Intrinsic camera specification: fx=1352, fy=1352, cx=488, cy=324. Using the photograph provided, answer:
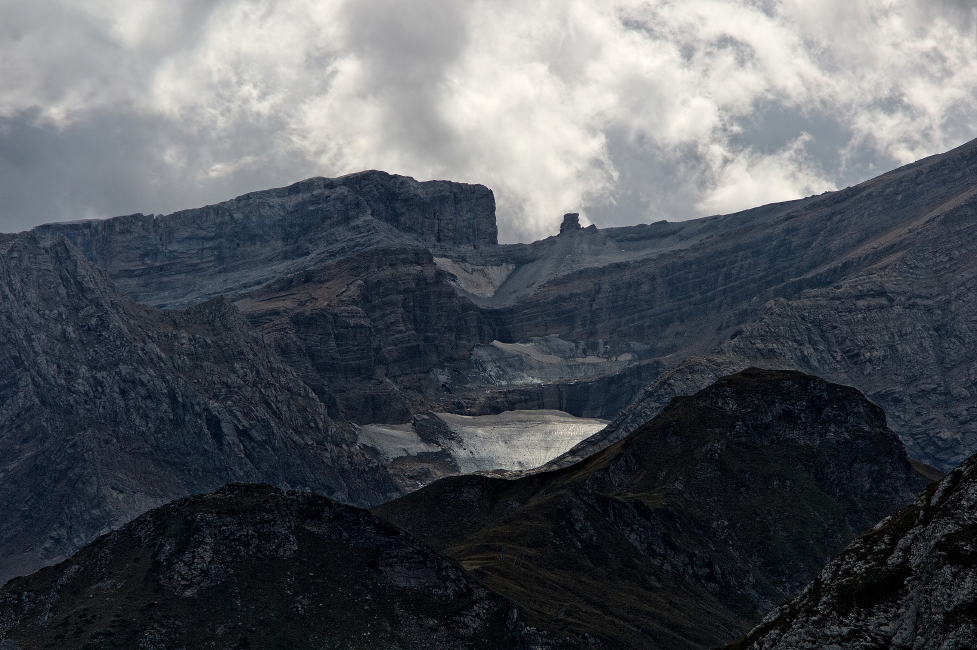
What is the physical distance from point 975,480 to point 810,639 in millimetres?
19215

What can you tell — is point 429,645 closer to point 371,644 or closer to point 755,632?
point 371,644

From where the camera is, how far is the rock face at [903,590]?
10669 centimetres

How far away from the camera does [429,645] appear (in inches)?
7854

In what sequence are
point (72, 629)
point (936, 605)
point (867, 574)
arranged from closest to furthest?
point (936, 605) < point (867, 574) < point (72, 629)

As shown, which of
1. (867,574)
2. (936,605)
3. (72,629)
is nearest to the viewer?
(936,605)

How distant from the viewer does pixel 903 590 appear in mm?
111562

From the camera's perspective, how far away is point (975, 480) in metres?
113

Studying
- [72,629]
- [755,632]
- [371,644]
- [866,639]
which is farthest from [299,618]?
[866,639]

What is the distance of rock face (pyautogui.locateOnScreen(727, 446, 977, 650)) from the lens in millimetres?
106688

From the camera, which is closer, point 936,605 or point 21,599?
point 936,605

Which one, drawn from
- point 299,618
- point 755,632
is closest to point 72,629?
point 299,618

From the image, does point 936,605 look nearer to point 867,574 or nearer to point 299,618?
point 867,574

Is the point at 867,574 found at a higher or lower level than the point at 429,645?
higher

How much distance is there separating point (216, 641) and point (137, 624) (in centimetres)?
1144
